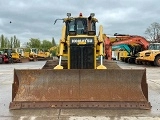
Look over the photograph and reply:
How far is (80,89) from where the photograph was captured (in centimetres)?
668

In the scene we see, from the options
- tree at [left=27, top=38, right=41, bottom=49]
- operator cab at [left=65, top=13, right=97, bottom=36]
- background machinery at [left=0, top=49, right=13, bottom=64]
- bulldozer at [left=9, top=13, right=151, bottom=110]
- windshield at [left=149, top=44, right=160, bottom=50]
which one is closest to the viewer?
bulldozer at [left=9, top=13, right=151, bottom=110]

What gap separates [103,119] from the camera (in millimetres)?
5555

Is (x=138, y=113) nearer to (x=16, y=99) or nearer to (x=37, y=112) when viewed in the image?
(x=37, y=112)

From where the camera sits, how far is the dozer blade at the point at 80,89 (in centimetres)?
646

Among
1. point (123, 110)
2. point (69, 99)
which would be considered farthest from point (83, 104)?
point (123, 110)

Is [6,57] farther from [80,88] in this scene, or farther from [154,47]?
[80,88]

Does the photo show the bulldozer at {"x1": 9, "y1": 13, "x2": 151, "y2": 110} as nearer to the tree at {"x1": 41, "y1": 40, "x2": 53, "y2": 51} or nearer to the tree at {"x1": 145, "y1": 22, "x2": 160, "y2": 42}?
the tree at {"x1": 145, "y1": 22, "x2": 160, "y2": 42}

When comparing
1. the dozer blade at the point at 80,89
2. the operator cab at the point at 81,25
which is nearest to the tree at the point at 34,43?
the operator cab at the point at 81,25

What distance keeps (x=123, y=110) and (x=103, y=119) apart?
86 centimetres

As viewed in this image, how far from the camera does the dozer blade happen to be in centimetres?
646

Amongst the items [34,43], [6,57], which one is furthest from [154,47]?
[34,43]

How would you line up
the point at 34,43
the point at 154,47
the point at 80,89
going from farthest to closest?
the point at 34,43 → the point at 154,47 → the point at 80,89

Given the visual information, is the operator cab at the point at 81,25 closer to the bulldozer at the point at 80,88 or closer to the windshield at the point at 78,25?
the windshield at the point at 78,25

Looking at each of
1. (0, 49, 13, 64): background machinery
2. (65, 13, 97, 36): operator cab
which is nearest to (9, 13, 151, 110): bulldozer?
(65, 13, 97, 36): operator cab
